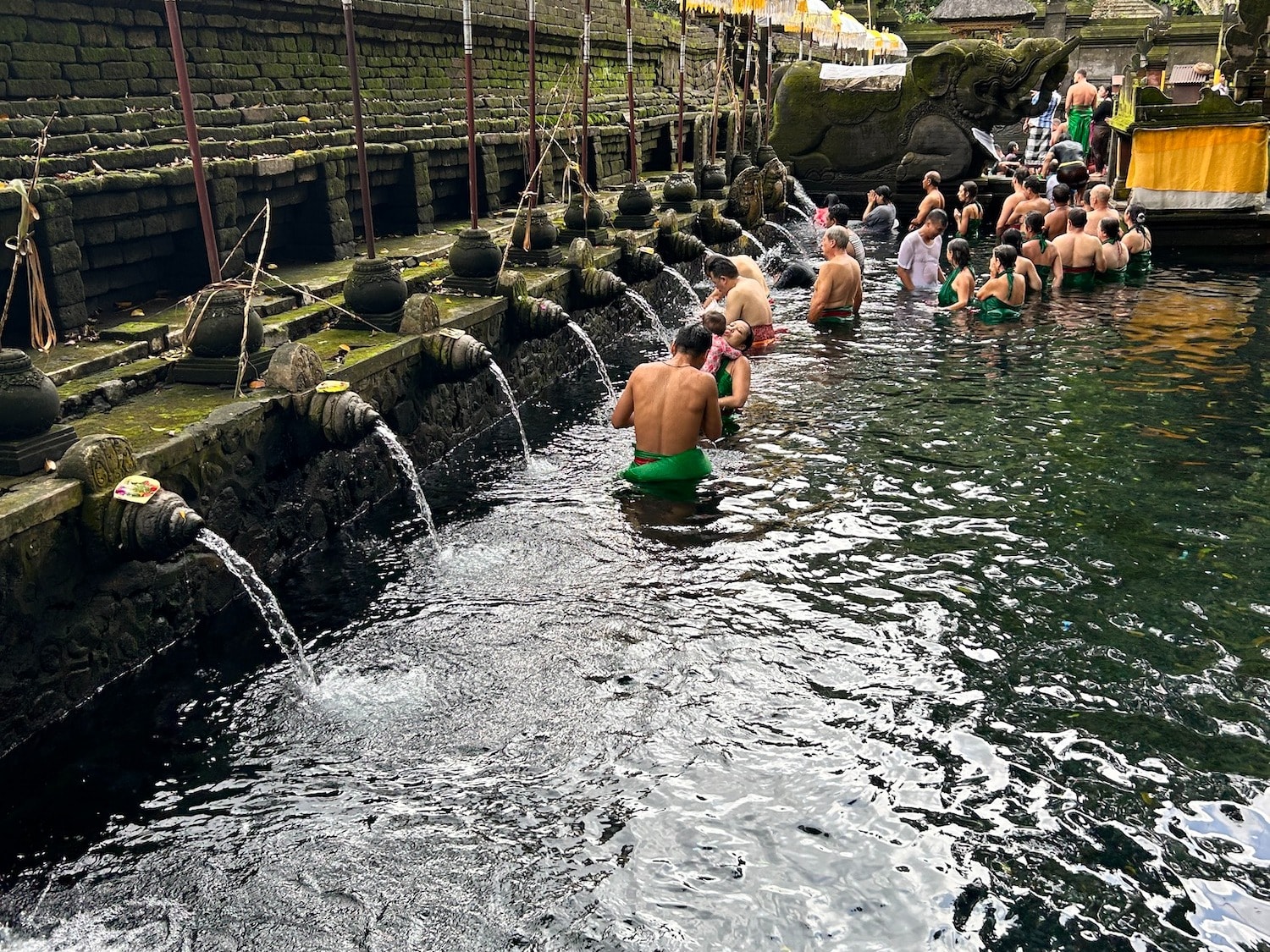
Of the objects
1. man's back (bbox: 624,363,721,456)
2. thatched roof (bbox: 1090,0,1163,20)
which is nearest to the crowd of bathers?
man's back (bbox: 624,363,721,456)

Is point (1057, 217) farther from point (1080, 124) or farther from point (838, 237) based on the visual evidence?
point (1080, 124)

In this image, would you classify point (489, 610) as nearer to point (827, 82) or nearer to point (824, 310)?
point (824, 310)

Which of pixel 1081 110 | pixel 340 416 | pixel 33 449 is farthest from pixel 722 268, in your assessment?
pixel 1081 110

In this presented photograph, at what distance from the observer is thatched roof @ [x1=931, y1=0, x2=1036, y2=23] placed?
32.2 meters

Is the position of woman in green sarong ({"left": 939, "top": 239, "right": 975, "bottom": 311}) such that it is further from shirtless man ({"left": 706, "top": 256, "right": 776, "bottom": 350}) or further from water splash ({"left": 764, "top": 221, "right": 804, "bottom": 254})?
water splash ({"left": 764, "top": 221, "right": 804, "bottom": 254})

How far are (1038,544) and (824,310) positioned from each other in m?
6.48

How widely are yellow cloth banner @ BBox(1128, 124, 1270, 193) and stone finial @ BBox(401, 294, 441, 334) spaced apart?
1374cm

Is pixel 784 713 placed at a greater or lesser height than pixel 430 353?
lesser

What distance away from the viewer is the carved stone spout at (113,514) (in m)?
4.90

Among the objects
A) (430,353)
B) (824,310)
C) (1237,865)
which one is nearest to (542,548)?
(430,353)

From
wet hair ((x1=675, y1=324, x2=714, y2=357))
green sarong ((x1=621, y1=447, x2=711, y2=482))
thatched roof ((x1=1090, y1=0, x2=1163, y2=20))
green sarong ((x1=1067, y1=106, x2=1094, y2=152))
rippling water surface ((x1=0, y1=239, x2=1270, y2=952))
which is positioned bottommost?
rippling water surface ((x1=0, y1=239, x2=1270, y2=952))

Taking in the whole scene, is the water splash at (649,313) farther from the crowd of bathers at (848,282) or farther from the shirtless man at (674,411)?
the shirtless man at (674,411)

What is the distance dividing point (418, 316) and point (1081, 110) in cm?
2128

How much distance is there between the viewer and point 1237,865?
12.8 feet
